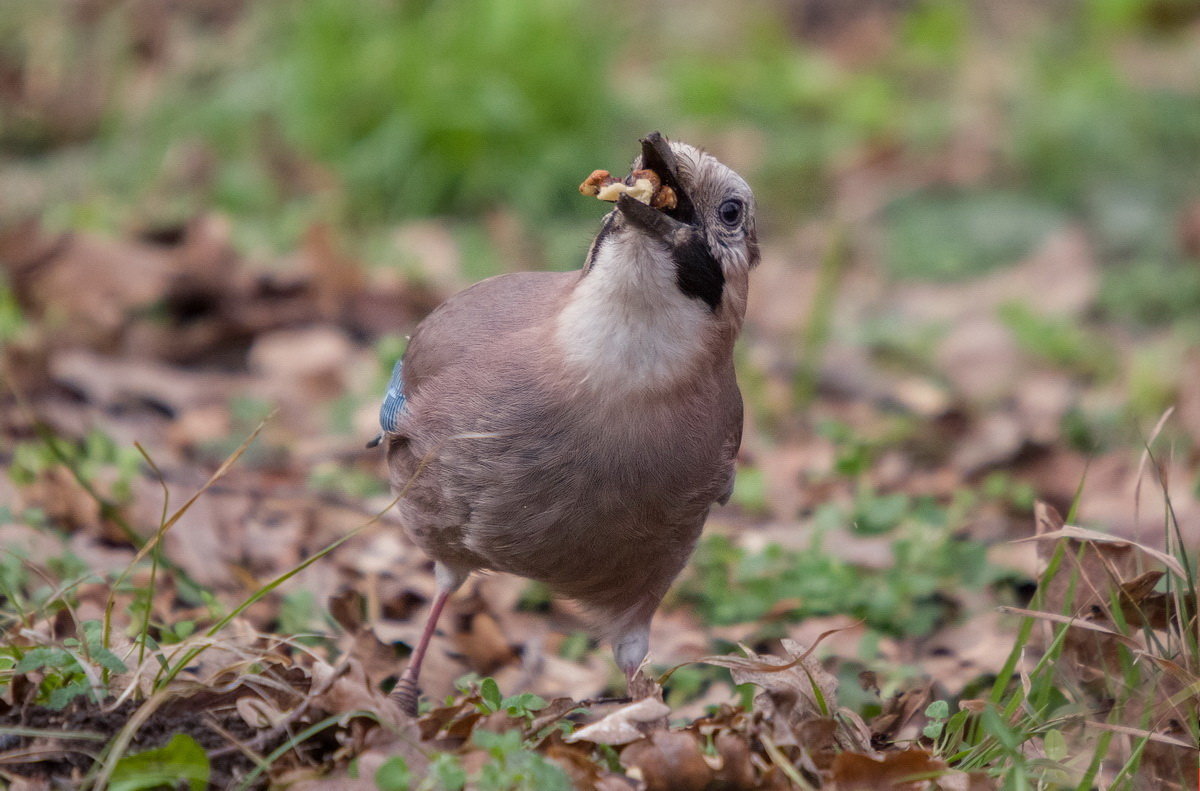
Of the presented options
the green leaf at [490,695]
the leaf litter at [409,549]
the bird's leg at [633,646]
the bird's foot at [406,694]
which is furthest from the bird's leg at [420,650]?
the bird's leg at [633,646]

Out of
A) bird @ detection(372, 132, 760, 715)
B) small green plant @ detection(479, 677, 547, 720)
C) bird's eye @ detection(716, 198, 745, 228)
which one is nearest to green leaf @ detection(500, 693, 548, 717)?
small green plant @ detection(479, 677, 547, 720)

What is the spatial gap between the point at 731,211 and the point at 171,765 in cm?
169

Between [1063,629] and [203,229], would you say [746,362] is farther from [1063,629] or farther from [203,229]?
[1063,629]

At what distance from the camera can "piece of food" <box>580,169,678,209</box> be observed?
2.87m

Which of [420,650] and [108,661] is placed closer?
[108,661]

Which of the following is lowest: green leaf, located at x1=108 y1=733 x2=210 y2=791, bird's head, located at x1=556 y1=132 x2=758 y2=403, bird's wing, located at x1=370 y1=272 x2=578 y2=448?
green leaf, located at x1=108 y1=733 x2=210 y2=791

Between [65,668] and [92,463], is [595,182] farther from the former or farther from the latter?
[92,463]

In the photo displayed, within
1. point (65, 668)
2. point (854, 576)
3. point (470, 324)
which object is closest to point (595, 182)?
point (470, 324)

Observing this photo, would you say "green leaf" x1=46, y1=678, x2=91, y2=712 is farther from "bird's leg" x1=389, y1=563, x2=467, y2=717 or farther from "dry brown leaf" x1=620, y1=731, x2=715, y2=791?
"dry brown leaf" x1=620, y1=731, x2=715, y2=791

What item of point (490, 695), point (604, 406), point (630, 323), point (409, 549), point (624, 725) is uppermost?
point (630, 323)

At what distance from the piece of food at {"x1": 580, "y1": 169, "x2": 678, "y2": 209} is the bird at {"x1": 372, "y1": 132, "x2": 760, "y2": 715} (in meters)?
0.02

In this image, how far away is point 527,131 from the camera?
722 centimetres

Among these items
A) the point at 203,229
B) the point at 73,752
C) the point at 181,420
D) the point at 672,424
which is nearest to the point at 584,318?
the point at 672,424

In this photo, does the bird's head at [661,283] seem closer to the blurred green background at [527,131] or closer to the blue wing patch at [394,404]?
the blue wing patch at [394,404]
